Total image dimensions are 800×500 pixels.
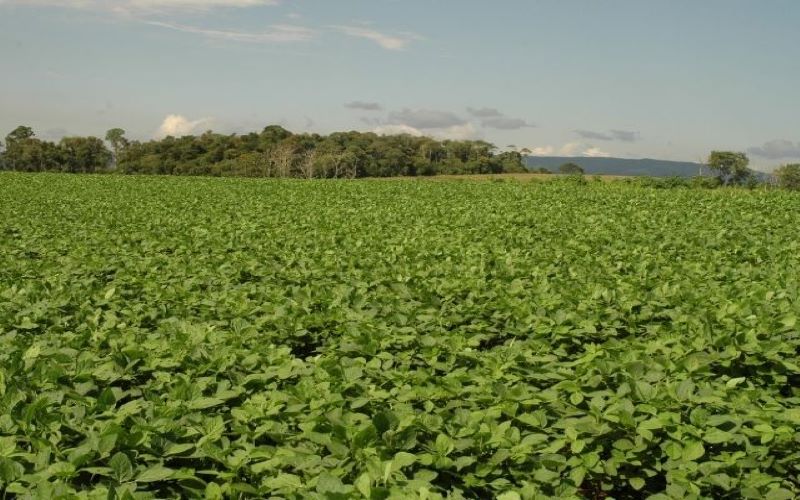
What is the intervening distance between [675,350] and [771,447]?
4.01 ft

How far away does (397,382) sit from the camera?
3.96 meters

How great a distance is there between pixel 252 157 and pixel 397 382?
110m

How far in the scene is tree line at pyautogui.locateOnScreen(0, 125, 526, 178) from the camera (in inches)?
4252

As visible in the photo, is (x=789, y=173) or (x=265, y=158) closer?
(x=789, y=173)

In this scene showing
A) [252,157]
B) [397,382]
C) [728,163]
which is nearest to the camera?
[397,382]

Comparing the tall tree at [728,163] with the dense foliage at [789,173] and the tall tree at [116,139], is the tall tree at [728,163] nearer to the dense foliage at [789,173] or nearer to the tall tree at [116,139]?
the dense foliage at [789,173]

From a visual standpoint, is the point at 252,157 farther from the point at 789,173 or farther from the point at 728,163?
the point at 789,173

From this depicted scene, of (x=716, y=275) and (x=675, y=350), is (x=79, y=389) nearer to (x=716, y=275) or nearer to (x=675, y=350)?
(x=675, y=350)

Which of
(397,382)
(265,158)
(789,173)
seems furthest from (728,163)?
(397,382)

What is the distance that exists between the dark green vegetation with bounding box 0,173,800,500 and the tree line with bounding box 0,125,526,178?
321 ft

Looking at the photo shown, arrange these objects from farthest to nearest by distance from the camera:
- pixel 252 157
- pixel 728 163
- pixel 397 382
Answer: pixel 252 157 < pixel 728 163 < pixel 397 382

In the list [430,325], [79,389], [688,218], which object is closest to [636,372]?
[430,325]

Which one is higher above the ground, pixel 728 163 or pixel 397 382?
pixel 728 163

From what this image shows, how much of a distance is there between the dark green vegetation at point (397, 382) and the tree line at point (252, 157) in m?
98.0
